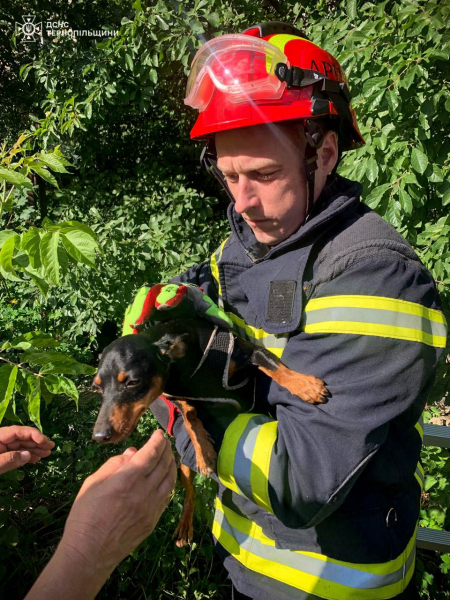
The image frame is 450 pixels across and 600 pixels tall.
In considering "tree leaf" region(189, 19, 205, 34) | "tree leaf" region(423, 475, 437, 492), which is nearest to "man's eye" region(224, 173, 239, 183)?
"tree leaf" region(423, 475, 437, 492)

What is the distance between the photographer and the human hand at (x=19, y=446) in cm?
193

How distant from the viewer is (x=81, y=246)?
1846mm

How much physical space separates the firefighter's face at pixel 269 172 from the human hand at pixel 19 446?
122cm

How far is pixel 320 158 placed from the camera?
1.67 metres

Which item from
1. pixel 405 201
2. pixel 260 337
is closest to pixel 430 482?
pixel 405 201

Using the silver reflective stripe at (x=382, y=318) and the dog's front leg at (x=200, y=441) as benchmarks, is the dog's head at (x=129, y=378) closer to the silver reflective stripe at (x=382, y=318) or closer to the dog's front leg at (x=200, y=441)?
the dog's front leg at (x=200, y=441)

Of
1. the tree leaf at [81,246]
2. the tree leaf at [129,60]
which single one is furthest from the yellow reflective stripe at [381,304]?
the tree leaf at [129,60]

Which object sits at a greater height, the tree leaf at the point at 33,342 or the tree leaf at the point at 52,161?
the tree leaf at the point at 52,161

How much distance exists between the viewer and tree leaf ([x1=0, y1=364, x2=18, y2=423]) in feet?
5.56

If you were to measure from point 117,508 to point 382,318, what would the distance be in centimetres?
89

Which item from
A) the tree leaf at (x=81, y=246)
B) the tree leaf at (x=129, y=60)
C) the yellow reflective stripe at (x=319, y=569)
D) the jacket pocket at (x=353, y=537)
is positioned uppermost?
the tree leaf at (x=129, y=60)

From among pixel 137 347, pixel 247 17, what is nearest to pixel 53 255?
pixel 137 347

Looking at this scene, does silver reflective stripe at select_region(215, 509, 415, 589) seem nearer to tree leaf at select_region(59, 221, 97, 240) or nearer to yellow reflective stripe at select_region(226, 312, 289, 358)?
yellow reflective stripe at select_region(226, 312, 289, 358)

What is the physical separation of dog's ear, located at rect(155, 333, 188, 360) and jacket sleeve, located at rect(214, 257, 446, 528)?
40 cm
